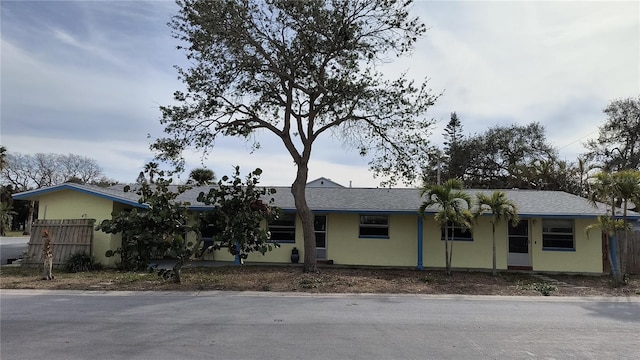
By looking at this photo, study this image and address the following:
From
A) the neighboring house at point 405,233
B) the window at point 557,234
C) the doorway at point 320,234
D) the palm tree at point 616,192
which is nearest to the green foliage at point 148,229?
the neighboring house at point 405,233

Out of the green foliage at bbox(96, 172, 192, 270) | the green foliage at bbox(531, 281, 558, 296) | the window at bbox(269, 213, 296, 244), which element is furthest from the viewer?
the window at bbox(269, 213, 296, 244)

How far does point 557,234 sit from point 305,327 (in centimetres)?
1364

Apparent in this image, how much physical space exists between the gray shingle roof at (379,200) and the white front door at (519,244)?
0.88 meters

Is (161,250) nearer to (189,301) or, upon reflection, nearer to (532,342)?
(189,301)

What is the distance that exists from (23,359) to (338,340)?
4262mm

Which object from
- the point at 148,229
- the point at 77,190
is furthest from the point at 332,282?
the point at 77,190

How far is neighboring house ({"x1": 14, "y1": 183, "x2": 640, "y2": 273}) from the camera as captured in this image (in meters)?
17.1

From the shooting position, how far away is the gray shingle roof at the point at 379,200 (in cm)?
1691

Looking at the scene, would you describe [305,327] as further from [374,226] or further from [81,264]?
[81,264]

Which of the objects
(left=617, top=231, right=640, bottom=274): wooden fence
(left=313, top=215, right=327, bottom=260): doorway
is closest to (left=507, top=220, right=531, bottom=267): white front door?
(left=617, top=231, right=640, bottom=274): wooden fence

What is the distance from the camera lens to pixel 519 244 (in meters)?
17.8

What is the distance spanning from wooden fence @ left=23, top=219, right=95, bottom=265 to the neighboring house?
1.47 feet

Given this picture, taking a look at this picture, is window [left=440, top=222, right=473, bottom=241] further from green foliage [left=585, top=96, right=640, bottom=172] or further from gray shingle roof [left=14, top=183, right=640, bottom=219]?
green foliage [left=585, top=96, right=640, bottom=172]

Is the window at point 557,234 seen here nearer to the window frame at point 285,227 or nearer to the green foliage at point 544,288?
the green foliage at point 544,288
